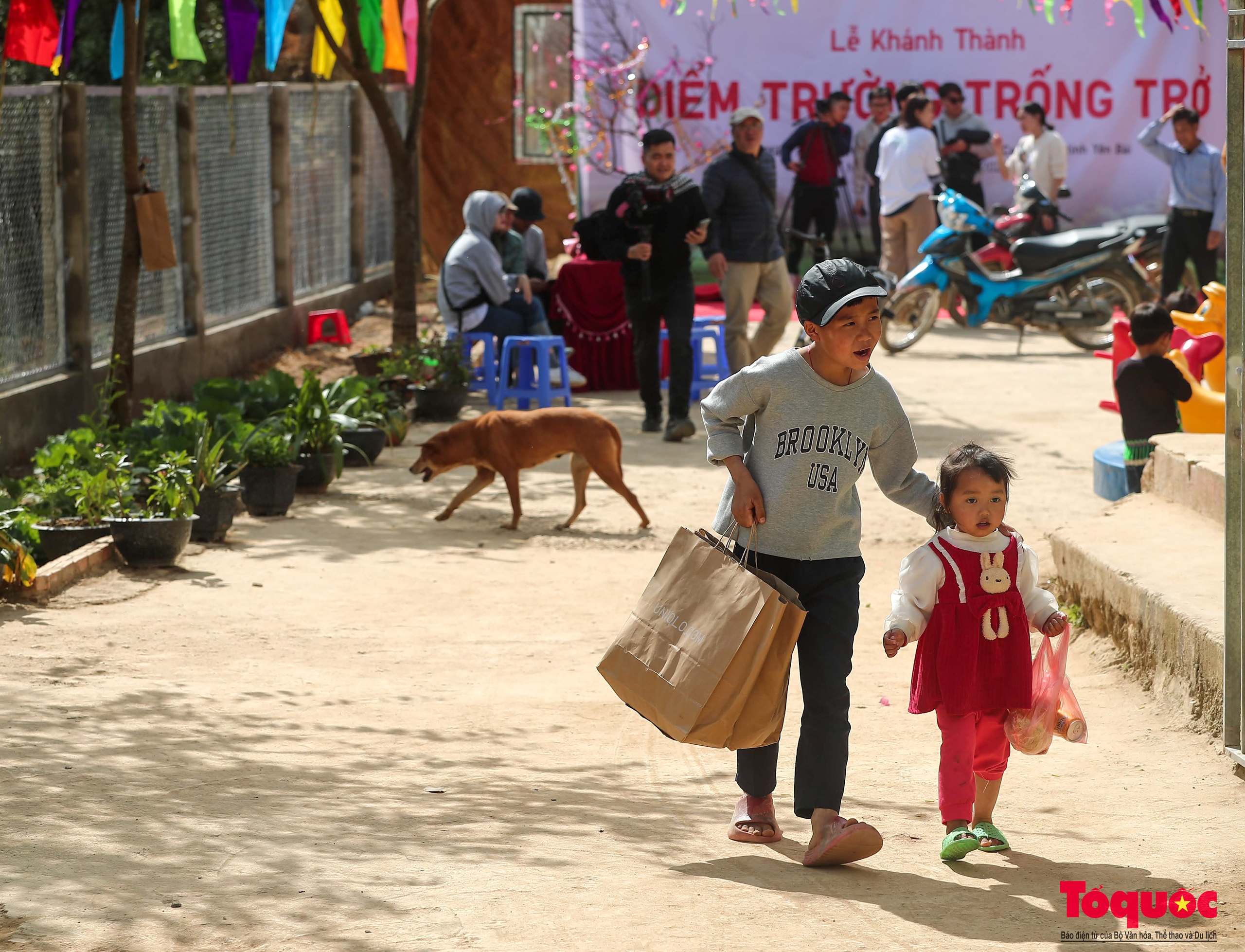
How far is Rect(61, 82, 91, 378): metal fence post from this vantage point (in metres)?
10.4

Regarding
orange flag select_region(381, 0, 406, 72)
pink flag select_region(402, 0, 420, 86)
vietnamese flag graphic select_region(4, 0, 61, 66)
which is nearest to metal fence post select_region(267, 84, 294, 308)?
orange flag select_region(381, 0, 406, 72)

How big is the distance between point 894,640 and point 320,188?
45.8ft

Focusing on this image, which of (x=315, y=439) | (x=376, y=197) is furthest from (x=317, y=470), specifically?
(x=376, y=197)

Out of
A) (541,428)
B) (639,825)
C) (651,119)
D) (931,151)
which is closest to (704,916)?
(639,825)

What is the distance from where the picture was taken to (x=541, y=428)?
846 cm

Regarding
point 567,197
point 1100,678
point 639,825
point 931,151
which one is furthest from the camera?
point 567,197

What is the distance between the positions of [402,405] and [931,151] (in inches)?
269

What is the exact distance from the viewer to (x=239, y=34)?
37.4 ft

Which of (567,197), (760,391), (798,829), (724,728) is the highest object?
(567,197)

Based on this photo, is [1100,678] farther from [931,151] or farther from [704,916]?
[931,151]

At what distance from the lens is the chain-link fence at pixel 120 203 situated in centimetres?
1109

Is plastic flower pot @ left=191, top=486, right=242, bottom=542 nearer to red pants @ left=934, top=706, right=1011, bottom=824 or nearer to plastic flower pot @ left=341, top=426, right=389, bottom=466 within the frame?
plastic flower pot @ left=341, top=426, right=389, bottom=466

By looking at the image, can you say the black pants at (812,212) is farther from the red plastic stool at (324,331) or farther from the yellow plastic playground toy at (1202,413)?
the yellow plastic playground toy at (1202,413)

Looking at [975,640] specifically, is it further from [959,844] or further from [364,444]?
[364,444]
